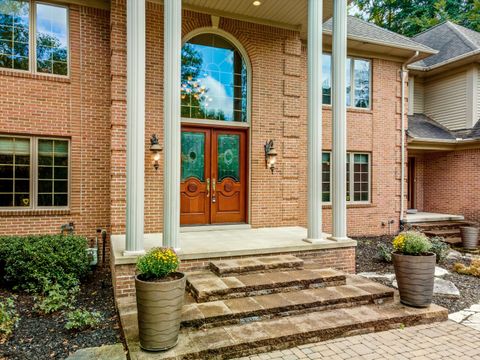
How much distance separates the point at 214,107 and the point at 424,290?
5437mm

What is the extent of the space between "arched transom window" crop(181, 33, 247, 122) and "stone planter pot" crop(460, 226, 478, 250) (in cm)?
766

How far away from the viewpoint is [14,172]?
644 cm

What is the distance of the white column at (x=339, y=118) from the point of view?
6.12 metres

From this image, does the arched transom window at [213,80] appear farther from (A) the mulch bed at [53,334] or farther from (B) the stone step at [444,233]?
(B) the stone step at [444,233]

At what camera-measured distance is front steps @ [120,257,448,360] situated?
135 inches

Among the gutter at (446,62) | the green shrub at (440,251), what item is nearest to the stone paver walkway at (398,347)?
the green shrub at (440,251)

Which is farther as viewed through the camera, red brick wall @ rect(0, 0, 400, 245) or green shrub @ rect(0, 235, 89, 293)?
red brick wall @ rect(0, 0, 400, 245)

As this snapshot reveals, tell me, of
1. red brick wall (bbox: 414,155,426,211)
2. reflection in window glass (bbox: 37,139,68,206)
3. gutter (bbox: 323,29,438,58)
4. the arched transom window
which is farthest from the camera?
red brick wall (bbox: 414,155,426,211)

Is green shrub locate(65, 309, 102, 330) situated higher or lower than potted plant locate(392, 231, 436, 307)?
lower

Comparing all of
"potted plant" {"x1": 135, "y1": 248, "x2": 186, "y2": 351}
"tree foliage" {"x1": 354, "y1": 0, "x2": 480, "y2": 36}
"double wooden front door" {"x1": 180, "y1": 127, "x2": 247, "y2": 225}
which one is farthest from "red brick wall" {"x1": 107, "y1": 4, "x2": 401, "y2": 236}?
"tree foliage" {"x1": 354, "y1": 0, "x2": 480, "y2": 36}

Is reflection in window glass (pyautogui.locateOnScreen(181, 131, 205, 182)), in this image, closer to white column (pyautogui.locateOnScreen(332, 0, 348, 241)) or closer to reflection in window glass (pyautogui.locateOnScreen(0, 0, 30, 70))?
white column (pyautogui.locateOnScreen(332, 0, 348, 241))

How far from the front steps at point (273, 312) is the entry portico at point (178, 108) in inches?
41.9

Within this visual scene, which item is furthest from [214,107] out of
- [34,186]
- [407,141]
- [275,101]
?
[407,141]

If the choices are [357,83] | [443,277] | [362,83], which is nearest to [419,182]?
[362,83]
